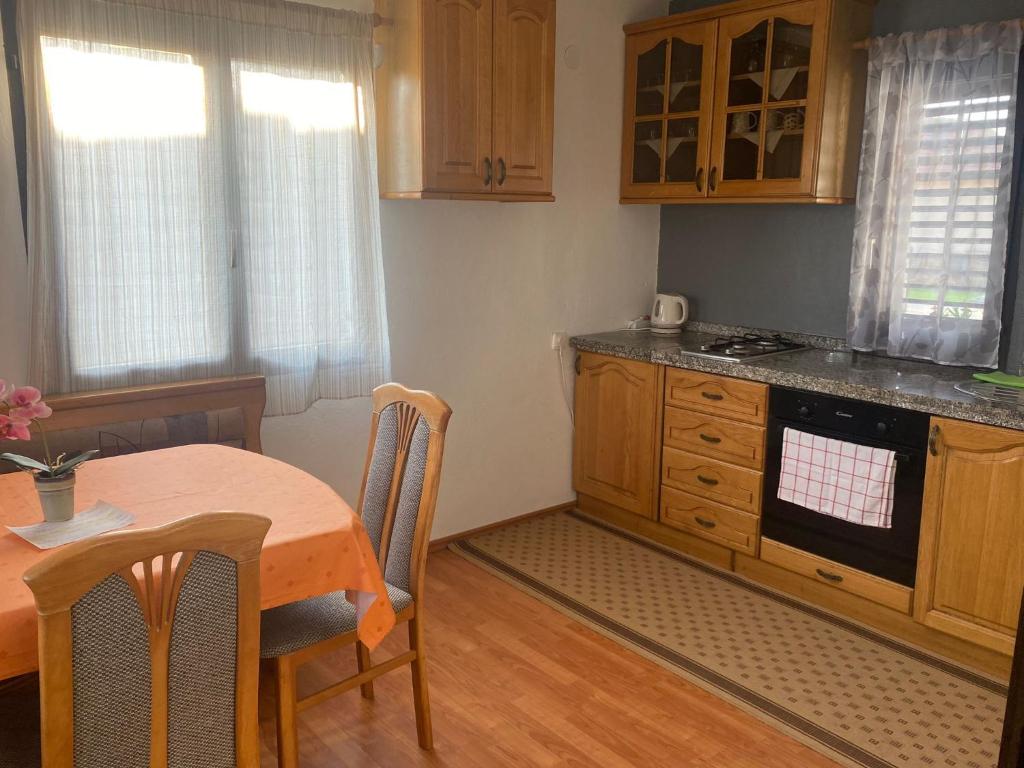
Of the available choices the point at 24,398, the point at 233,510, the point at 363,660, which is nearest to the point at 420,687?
the point at 363,660

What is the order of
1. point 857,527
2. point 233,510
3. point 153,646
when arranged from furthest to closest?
point 857,527
point 233,510
point 153,646

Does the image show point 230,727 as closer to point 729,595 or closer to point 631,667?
point 631,667

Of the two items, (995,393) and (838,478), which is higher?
(995,393)

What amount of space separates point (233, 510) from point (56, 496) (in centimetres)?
40

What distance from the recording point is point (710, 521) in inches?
137

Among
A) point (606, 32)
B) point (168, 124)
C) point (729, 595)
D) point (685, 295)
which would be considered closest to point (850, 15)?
point (606, 32)

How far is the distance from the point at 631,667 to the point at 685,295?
2.02 meters

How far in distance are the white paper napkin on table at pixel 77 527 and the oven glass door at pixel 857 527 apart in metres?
2.29

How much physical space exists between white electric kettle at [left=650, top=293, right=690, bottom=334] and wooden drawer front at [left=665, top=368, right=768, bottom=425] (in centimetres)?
61

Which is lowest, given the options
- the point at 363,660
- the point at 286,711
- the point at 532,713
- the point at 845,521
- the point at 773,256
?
the point at 532,713

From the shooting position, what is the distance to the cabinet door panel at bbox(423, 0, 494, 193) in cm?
295

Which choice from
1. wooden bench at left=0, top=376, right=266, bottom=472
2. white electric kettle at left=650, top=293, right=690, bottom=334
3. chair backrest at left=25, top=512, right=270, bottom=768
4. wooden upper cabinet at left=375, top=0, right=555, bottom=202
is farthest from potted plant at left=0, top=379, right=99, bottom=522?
white electric kettle at left=650, top=293, right=690, bottom=334

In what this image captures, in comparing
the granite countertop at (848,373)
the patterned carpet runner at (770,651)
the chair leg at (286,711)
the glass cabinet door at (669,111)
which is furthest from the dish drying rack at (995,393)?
the chair leg at (286,711)

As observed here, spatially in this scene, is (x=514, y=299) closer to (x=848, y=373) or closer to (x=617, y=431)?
(x=617, y=431)
